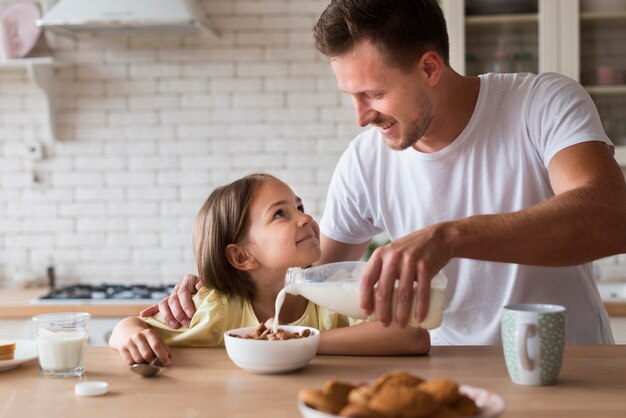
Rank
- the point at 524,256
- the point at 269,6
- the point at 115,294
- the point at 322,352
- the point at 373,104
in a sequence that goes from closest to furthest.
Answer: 1. the point at 524,256
2. the point at 322,352
3. the point at 373,104
4. the point at 115,294
5. the point at 269,6

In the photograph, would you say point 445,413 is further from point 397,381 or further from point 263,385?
point 263,385

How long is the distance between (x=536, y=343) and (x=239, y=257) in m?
0.91

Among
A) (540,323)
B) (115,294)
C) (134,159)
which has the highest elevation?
(134,159)

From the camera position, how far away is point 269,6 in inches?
153

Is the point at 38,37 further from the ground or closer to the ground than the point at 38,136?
further from the ground

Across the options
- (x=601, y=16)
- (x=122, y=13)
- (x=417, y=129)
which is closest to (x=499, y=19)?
(x=601, y=16)

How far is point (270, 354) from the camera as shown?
1513 millimetres

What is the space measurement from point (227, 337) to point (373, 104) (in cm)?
76

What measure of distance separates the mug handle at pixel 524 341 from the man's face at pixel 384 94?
0.76 m

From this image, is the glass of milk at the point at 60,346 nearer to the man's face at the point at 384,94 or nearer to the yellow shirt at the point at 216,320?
the yellow shirt at the point at 216,320

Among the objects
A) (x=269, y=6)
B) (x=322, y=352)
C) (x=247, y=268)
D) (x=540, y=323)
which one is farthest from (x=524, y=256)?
(x=269, y=6)

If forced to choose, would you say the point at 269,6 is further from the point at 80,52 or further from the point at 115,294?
the point at 115,294

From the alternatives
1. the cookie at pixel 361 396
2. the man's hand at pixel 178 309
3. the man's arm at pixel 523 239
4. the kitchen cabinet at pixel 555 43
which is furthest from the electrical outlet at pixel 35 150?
the cookie at pixel 361 396

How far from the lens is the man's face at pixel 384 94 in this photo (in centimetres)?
197
